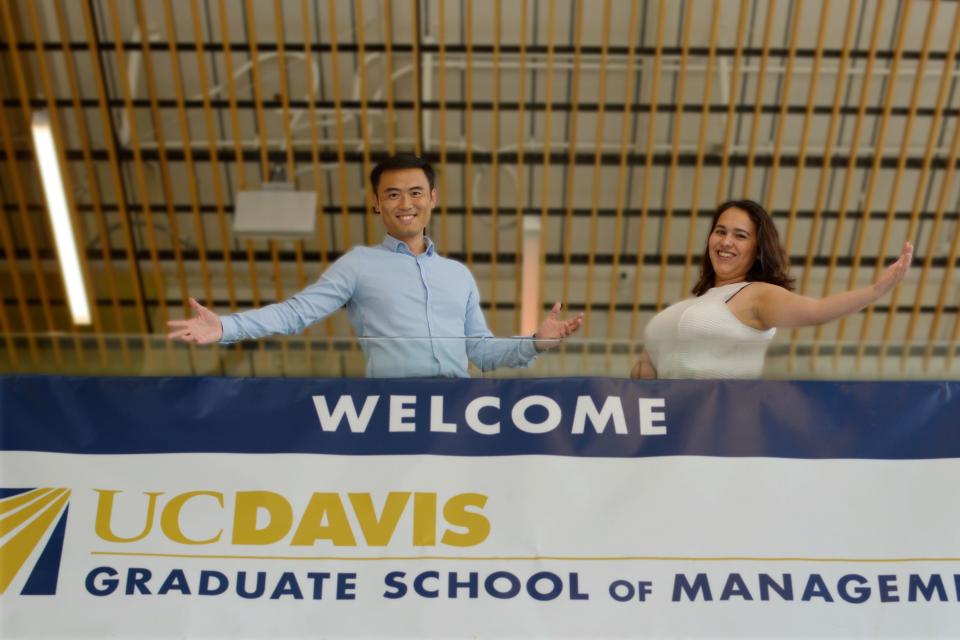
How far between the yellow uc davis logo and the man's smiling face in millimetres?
828

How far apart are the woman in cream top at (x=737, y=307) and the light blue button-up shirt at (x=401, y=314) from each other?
28 centimetres

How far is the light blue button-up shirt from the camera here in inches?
63.8

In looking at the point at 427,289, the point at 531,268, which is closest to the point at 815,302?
the point at 427,289

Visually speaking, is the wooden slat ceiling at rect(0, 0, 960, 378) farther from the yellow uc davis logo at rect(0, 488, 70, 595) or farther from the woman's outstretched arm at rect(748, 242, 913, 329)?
the yellow uc davis logo at rect(0, 488, 70, 595)

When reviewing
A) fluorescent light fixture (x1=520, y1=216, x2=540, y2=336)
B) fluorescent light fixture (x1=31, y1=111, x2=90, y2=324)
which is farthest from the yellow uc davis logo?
fluorescent light fixture (x1=520, y1=216, x2=540, y2=336)

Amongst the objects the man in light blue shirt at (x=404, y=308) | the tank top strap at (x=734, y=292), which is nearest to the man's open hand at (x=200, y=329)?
the man in light blue shirt at (x=404, y=308)

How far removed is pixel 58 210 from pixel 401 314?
2.32 m

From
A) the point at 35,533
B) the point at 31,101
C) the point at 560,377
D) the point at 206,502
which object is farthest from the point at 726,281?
the point at 31,101

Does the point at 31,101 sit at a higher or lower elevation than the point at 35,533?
higher

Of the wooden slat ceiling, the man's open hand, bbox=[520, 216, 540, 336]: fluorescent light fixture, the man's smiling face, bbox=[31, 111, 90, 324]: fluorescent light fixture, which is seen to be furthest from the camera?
the wooden slat ceiling

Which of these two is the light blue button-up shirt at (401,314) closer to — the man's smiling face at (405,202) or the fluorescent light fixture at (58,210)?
the man's smiling face at (405,202)

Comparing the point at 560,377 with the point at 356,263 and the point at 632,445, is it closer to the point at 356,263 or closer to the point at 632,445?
the point at 632,445

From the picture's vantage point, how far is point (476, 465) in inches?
60.1

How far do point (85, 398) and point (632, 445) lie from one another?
39.8 inches
